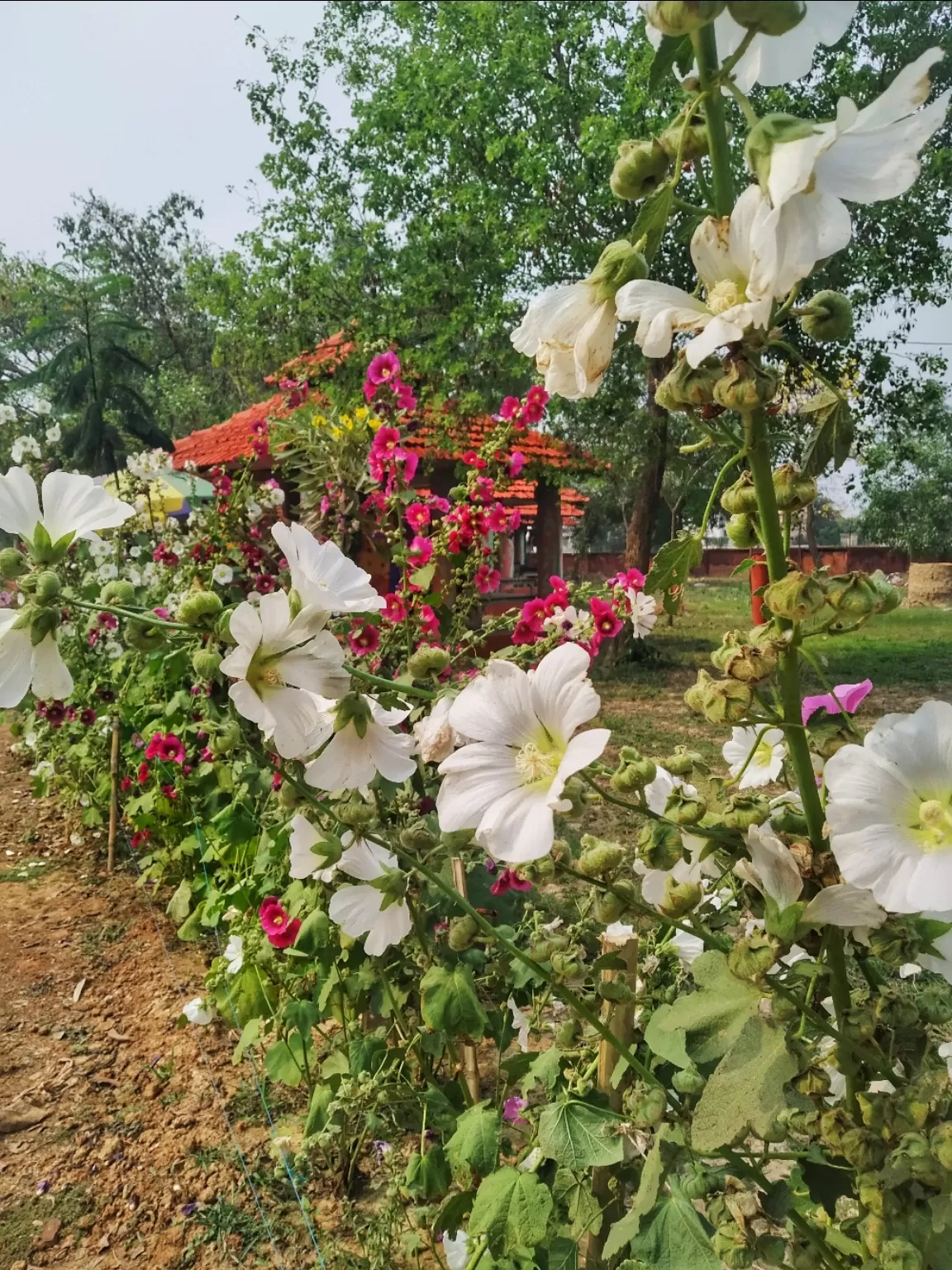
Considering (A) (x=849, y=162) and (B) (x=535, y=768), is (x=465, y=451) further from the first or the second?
(A) (x=849, y=162)

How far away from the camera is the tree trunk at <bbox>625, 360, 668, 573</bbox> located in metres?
10.3

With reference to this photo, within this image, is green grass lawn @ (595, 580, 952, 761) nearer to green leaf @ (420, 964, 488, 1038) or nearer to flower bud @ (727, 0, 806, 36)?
green leaf @ (420, 964, 488, 1038)

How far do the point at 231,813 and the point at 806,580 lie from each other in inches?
86.3

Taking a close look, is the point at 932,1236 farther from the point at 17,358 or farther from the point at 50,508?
the point at 17,358

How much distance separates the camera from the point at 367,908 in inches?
45.9

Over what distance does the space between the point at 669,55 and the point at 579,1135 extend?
984mm

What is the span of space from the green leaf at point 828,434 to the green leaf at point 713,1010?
387mm

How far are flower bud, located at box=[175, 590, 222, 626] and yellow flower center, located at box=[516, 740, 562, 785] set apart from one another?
300mm

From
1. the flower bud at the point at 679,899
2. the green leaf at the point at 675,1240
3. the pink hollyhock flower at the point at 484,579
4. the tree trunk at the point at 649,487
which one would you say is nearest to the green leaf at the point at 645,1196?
the green leaf at the point at 675,1240

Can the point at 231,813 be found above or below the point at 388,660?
below

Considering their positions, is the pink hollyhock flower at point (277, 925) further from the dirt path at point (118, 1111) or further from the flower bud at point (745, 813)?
the flower bud at point (745, 813)

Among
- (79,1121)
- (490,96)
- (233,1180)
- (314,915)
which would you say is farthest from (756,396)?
(490,96)

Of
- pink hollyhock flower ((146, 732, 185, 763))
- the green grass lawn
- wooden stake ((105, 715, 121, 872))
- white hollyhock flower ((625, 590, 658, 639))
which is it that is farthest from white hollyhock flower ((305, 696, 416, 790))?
the green grass lawn

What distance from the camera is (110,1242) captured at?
210cm
